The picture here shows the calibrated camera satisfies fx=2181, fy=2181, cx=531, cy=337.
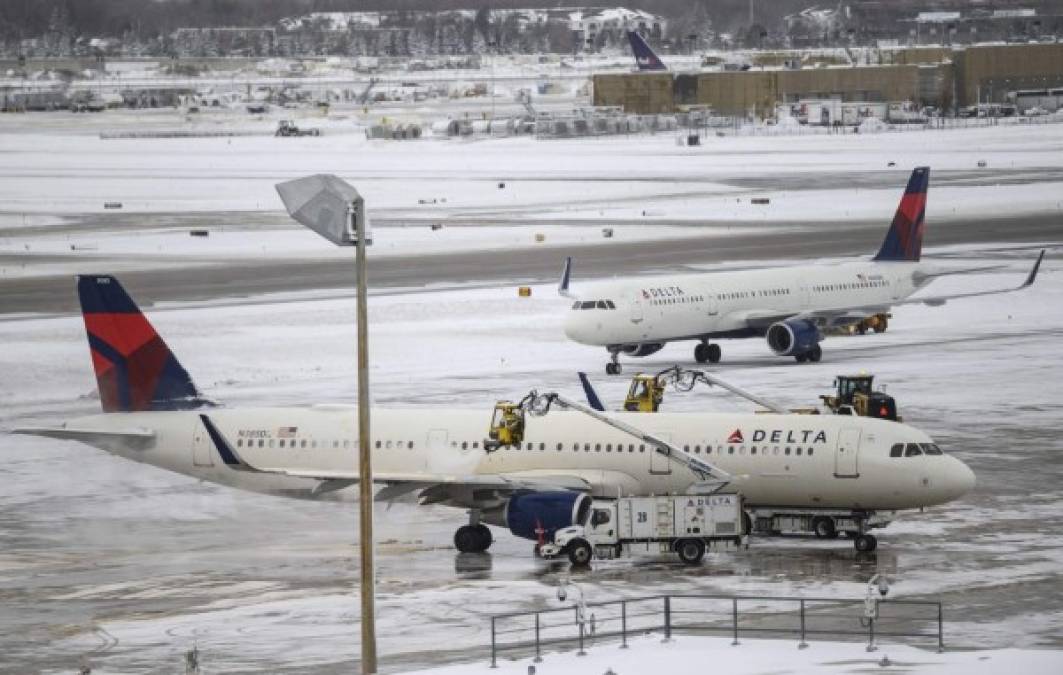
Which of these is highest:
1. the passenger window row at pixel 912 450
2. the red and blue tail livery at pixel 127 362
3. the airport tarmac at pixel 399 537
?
the red and blue tail livery at pixel 127 362

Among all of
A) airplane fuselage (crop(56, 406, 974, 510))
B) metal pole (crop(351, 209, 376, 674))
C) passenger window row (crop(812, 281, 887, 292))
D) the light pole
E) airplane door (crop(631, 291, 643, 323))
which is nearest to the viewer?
metal pole (crop(351, 209, 376, 674))

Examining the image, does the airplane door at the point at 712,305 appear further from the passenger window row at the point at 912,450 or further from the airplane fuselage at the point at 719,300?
the passenger window row at the point at 912,450

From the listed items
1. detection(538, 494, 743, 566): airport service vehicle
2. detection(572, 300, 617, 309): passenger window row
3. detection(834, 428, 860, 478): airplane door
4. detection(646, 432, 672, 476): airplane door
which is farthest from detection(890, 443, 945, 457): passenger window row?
detection(572, 300, 617, 309): passenger window row

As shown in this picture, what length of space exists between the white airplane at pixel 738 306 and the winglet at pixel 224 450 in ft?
109

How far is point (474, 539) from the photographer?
53500 mm

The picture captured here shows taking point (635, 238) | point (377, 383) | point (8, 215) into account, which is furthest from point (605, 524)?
point (8, 215)

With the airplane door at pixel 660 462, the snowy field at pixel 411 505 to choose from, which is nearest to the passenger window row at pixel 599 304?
the snowy field at pixel 411 505

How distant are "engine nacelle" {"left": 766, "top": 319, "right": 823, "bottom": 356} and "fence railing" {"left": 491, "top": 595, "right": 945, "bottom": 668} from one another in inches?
1514

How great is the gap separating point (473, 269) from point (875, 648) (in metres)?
82.7

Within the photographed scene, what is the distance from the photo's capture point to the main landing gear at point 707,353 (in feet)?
286

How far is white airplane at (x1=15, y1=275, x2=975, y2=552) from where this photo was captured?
5178 cm

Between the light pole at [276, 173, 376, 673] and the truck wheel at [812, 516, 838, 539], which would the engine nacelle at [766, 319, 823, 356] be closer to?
the truck wheel at [812, 516, 838, 539]

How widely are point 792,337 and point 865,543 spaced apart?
33036 mm

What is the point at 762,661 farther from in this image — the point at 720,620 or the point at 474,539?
the point at 474,539
